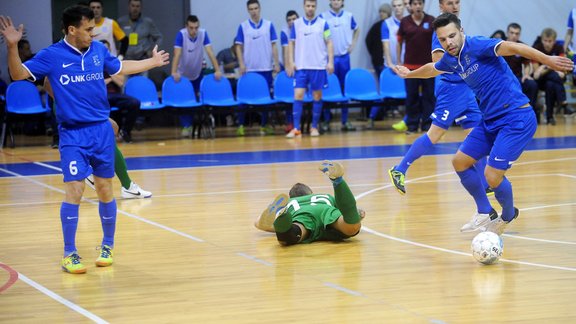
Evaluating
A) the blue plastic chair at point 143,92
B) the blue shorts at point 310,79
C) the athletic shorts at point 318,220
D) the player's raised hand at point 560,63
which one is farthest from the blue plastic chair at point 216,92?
the player's raised hand at point 560,63

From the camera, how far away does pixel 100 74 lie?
21.8ft

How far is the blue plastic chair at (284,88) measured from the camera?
1789cm

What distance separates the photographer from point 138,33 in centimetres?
1766

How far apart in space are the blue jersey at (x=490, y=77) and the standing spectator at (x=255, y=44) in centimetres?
1095

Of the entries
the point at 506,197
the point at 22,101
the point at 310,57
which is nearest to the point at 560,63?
the point at 506,197

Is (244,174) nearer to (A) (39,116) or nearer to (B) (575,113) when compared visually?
(A) (39,116)

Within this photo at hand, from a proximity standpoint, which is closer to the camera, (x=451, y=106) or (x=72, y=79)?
(x=72, y=79)

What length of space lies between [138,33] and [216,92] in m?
1.90

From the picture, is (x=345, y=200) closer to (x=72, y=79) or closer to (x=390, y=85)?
(x=72, y=79)

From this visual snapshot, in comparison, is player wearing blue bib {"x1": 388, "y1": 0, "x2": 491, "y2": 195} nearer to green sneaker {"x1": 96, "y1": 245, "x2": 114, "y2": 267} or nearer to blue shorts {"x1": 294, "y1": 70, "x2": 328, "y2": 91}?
green sneaker {"x1": 96, "y1": 245, "x2": 114, "y2": 267}

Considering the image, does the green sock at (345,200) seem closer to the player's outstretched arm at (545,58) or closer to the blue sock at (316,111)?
the player's outstretched arm at (545,58)

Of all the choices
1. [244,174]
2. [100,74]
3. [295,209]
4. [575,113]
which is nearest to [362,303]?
[295,209]

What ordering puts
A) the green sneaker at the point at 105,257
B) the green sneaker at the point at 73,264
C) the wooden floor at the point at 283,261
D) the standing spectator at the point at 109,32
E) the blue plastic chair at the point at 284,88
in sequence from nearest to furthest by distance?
1. the wooden floor at the point at 283,261
2. the green sneaker at the point at 73,264
3. the green sneaker at the point at 105,257
4. the standing spectator at the point at 109,32
5. the blue plastic chair at the point at 284,88

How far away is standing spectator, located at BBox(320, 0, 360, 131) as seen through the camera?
1872cm
